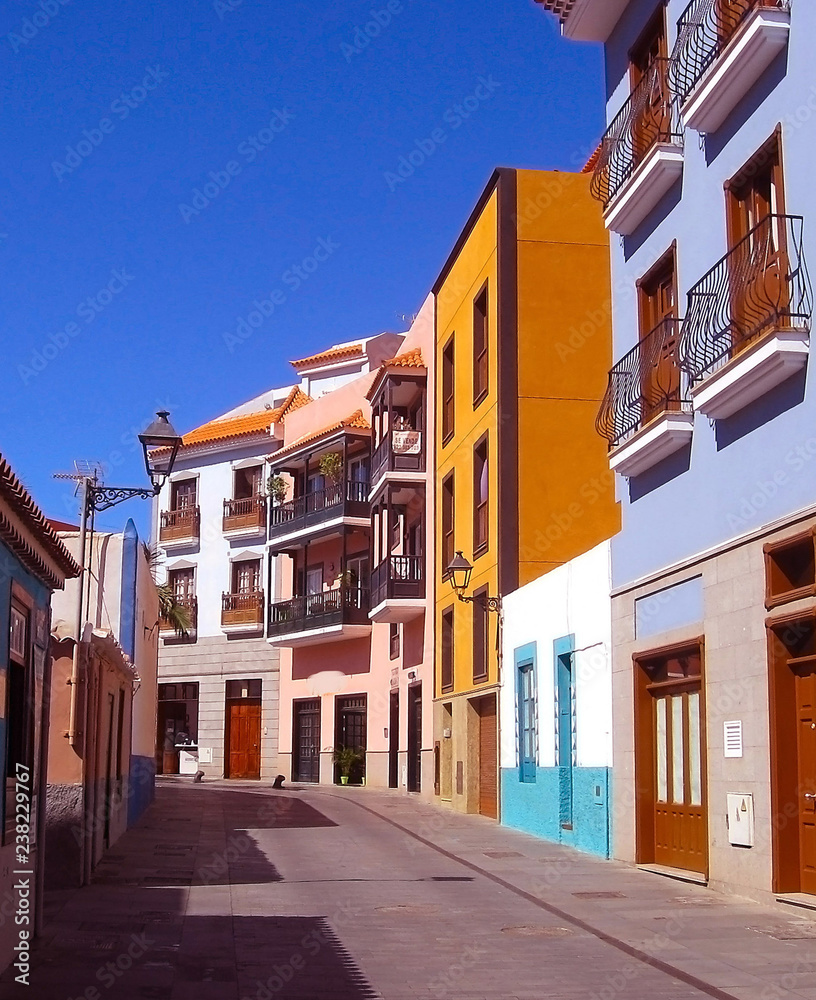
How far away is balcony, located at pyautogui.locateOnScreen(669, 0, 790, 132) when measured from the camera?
12.1 m

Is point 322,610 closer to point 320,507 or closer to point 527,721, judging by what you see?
point 320,507

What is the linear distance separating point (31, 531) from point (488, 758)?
55.1 feet

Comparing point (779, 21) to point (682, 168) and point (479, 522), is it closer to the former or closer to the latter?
point (682, 168)

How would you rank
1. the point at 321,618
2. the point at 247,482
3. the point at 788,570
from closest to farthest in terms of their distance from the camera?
1. the point at 788,570
2. the point at 321,618
3. the point at 247,482

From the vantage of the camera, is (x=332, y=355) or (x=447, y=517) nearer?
(x=447, y=517)

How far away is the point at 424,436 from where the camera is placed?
3231cm

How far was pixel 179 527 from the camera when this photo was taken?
4609 centimetres

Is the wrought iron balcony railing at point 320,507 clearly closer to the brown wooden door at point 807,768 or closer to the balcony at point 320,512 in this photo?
the balcony at point 320,512

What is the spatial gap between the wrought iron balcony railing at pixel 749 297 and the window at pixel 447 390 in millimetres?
15349

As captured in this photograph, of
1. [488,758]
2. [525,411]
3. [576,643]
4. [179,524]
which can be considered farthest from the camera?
[179,524]

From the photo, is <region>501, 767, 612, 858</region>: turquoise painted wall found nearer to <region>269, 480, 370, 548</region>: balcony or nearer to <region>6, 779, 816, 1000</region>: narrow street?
<region>6, 779, 816, 1000</region>: narrow street

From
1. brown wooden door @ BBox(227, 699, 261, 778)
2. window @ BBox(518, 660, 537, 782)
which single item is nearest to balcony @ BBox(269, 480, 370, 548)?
brown wooden door @ BBox(227, 699, 261, 778)

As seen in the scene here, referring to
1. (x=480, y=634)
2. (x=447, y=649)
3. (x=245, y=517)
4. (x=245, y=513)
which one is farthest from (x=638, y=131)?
(x=245, y=513)

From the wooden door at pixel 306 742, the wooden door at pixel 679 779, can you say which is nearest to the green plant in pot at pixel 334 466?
the wooden door at pixel 306 742
